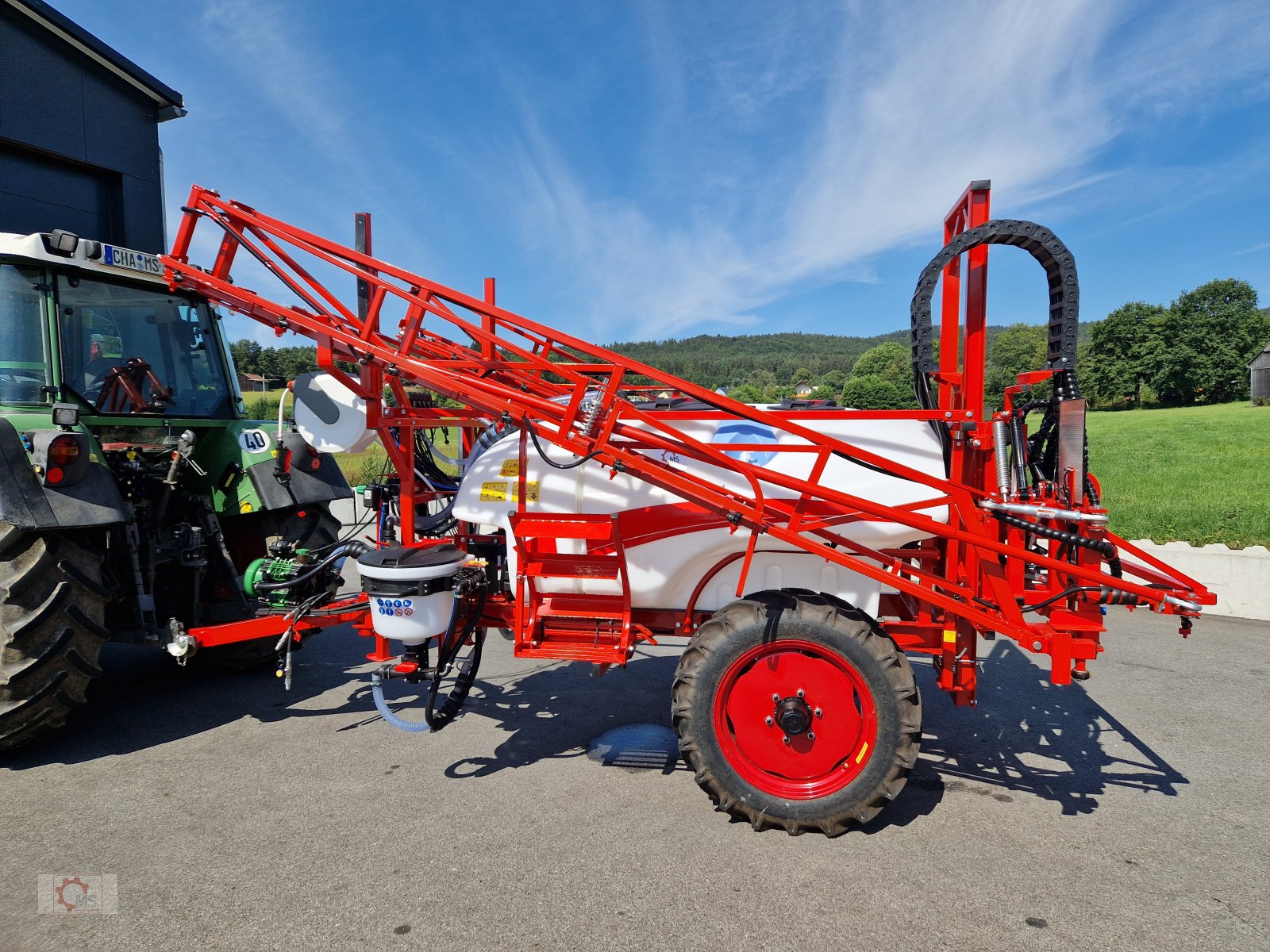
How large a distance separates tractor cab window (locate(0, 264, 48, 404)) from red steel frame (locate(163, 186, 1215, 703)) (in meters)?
0.91

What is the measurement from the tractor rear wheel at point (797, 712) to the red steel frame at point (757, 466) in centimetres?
25

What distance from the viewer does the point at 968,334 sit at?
10.4 ft

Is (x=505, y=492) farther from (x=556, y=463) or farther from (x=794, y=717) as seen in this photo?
(x=794, y=717)

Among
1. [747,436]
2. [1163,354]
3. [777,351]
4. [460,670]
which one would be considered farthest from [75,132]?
[777,351]

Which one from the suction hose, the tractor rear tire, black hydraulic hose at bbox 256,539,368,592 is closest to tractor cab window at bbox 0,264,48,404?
the tractor rear tire

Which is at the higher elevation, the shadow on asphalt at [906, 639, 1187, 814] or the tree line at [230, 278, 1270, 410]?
the tree line at [230, 278, 1270, 410]

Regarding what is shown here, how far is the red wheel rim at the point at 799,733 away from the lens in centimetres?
298

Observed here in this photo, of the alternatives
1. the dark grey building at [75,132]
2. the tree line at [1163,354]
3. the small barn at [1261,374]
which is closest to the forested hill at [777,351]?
the tree line at [1163,354]

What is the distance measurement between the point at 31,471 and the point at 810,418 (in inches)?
147

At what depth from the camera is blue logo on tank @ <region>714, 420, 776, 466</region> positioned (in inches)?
131

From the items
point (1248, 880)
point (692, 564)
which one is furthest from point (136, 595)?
point (1248, 880)

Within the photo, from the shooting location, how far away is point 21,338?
3859 mm

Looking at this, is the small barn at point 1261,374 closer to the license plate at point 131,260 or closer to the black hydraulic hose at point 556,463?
the black hydraulic hose at point 556,463

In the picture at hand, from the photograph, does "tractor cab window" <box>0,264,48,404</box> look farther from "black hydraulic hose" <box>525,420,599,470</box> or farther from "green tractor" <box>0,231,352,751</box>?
"black hydraulic hose" <box>525,420,599,470</box>
